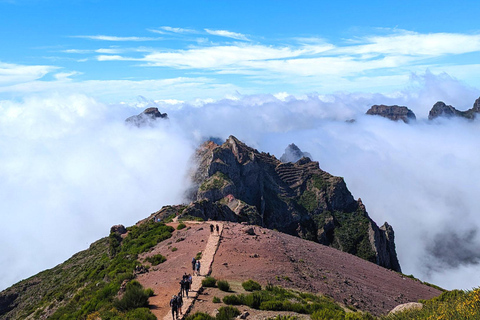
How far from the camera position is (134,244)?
4425 centimetres

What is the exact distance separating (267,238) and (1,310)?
140 ft

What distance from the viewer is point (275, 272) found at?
30.5 metres

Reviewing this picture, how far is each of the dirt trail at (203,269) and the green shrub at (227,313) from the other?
88.6 inches

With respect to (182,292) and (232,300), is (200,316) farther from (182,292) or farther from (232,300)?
Result: (182,292)

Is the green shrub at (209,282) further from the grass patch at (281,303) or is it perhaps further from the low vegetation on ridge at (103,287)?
the low vegetation on ridge at (103,287)

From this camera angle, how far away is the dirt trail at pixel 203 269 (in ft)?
73.0

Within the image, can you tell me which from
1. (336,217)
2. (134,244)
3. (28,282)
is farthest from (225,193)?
(134,244)

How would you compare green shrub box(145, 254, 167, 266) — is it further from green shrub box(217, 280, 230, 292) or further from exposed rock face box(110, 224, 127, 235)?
exposed rock face box(110, 224, 127, 235)

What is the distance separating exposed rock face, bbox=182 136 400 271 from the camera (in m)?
124

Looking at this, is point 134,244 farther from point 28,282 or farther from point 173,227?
point 28,282

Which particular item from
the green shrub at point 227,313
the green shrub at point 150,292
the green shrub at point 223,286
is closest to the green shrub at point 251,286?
the green shrub at point 223,286

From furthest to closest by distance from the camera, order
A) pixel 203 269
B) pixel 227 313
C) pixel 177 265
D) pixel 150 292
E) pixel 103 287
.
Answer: pixel 177 265
pixel 103 287
pixel 203 269
pixel 150 292
pixel 227 313

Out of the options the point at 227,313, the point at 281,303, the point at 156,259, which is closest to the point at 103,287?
the point at 156,259

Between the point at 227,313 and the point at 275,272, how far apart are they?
35.3ft
